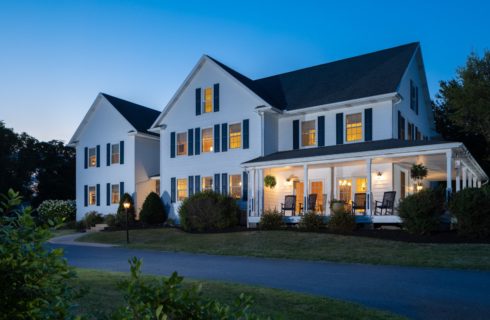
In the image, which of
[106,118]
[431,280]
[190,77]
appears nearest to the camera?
[431,280]

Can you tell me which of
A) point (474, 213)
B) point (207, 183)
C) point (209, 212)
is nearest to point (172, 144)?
point (207, 183)

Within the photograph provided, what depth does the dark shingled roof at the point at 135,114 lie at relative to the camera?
102 ft

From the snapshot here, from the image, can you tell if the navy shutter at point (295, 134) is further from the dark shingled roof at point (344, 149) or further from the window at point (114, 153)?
the window at point (114, 153)

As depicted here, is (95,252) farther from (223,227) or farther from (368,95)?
(368,95)

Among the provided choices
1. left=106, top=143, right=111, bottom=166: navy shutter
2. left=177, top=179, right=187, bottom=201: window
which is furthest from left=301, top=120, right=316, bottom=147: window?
left=106, top=143, right=111, bottom=166: navy shutter

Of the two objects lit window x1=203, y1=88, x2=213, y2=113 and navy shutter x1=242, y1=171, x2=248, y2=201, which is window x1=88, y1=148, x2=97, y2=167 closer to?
lit window x1=203, y1=88, x2=213, y2=113

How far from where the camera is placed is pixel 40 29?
95.1 feet

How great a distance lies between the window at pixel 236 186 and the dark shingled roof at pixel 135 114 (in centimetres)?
833

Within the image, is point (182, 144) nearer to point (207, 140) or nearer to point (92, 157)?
point (207, 140)

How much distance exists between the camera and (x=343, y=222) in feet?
61.4

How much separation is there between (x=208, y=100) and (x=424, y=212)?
14183 mm

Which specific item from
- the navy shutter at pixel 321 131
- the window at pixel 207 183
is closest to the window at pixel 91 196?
the window at pixel 207 183

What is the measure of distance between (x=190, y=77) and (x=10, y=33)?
11.8m

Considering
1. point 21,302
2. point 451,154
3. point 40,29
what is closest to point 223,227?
point 451,154
